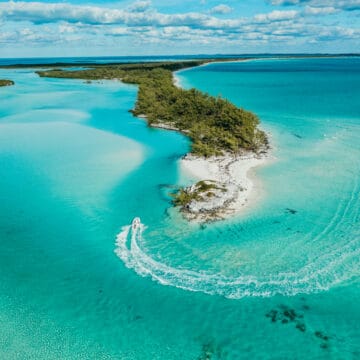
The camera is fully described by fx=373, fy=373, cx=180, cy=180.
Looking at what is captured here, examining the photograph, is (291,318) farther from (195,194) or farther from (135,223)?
(195,194)

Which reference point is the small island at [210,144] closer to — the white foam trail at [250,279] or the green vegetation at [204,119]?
the green vegetation at [204,119]

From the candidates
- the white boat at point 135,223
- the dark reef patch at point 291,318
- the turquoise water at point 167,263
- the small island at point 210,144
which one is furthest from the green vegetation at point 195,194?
the dark reef patch at point 291,318

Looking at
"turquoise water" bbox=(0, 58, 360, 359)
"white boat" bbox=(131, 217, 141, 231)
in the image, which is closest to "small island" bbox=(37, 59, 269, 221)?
"turquoise water" bbox=(0, 58, 360, 359)

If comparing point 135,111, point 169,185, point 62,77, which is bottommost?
point 62,77

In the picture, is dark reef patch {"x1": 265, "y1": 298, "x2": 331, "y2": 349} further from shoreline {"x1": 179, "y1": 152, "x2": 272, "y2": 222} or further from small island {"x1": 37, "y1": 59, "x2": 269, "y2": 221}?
small island {"x1": 37, "y1": 59, "x2": 269, "y2": 221}

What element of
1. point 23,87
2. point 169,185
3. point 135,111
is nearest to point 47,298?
point 169,185

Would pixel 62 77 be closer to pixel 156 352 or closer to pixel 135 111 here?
pixel 135 111
